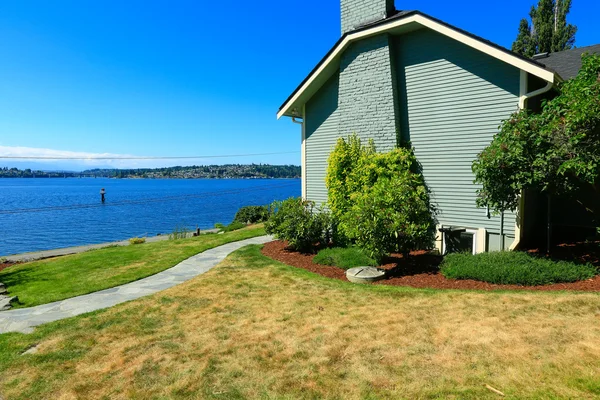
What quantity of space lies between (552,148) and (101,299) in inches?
435

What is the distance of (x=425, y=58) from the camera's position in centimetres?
1091

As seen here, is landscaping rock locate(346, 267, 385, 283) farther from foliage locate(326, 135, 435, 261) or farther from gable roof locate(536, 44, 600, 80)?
gable roof locate(536, 44, 600, 80)

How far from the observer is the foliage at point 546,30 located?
25.1 meters

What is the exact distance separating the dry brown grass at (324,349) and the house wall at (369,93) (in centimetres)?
600

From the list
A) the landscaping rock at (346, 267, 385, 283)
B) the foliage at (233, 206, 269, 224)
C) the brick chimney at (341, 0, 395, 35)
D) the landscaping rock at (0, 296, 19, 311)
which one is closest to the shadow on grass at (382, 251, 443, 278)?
the landscaping rock at (346, 267, 385, 283)

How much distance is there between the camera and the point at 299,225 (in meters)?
12.0

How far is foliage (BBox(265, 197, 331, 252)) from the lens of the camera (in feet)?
39.8

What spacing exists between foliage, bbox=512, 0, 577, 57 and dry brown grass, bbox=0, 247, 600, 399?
86.2ft

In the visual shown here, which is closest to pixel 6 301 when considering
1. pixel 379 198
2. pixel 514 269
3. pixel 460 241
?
pixel 379 198

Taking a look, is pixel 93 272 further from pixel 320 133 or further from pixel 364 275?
pixel 320 133

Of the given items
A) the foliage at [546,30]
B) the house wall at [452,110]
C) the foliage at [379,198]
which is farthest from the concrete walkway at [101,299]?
the foliage at [546,30]

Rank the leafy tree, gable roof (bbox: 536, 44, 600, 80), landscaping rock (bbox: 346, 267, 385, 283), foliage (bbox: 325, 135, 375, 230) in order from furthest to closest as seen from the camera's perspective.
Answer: the leafy tree
foliage (bbox: 325, 135, 375, 230)
gable roof (bbox: 536, 44, 600, 80)
landscaping rock (bbox: 346, 267, 385, 283)

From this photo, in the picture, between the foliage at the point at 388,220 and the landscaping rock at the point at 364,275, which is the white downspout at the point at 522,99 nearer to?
the foliage at the point at 388,220

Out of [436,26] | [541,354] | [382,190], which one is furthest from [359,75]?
[541,354]
